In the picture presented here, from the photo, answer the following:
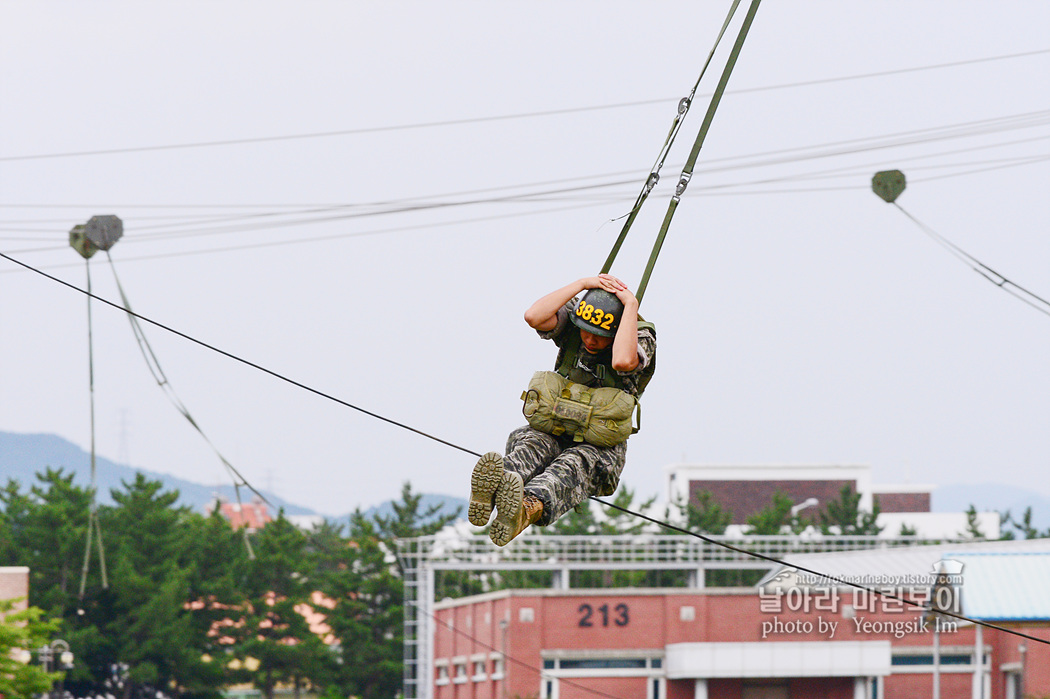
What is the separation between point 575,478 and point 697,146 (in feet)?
9.48

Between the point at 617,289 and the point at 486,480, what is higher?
the point at 617,289

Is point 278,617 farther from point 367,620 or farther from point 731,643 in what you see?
point 731,643

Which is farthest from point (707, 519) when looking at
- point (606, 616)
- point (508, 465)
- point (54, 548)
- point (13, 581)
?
point (508, 465)

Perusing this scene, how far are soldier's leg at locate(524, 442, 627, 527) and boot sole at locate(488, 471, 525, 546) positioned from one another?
17.1 inches

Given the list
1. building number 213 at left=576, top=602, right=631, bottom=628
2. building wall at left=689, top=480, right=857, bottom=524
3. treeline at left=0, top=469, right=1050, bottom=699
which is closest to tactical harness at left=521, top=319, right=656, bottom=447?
building number 213 at left=576, top=602, right=631, bottom=628

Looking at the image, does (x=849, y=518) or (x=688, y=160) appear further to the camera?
(x=849, y=518)

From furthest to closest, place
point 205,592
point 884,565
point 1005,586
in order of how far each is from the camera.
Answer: point 205,592, point 884,565, point 1005,586

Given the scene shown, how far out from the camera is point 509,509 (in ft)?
37.1

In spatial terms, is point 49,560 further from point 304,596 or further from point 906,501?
point 906,501

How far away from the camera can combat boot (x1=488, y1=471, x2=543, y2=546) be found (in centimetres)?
1128

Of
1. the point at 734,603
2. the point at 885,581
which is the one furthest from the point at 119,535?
the point at 885,581

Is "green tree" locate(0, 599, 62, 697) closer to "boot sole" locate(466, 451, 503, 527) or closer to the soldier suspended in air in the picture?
the soldier suspended in air

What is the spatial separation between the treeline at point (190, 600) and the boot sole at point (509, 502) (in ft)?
180

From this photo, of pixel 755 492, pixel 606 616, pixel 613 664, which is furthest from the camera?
pixel 755 492
